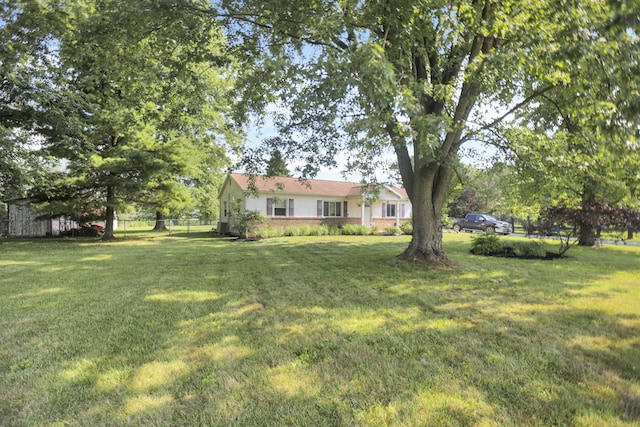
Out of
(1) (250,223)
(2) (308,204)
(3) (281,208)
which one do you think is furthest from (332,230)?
(1) (250,223)

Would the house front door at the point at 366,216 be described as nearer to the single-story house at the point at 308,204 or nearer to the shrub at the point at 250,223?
the single-story house at the point at 308,204

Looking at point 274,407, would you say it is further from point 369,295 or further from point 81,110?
point 81,110

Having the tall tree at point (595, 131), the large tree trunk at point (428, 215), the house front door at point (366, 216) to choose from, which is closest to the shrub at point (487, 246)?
the tall tree at point (595, 131)

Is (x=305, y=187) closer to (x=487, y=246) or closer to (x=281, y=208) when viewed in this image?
(x=281, y=208)

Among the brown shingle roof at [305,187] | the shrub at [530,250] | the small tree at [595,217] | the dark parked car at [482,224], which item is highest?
the brown shingle roof at [305,187]

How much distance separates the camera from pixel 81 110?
15.1 meters

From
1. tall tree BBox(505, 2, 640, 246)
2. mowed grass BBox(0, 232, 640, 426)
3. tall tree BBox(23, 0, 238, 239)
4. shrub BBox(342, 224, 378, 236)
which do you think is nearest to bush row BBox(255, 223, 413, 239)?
shrub BBox(342, 224, 378, 236)

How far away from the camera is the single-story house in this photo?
2181cm

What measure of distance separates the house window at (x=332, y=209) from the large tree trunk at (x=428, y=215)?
15.9 meters

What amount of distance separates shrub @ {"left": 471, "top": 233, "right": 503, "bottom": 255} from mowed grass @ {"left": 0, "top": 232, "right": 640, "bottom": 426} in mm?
4653

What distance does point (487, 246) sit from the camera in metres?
11.8

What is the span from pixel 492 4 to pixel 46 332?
8.13 m

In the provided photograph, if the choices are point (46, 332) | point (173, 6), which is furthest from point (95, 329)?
point (173, 6)

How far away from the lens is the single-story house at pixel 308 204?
859 inches
